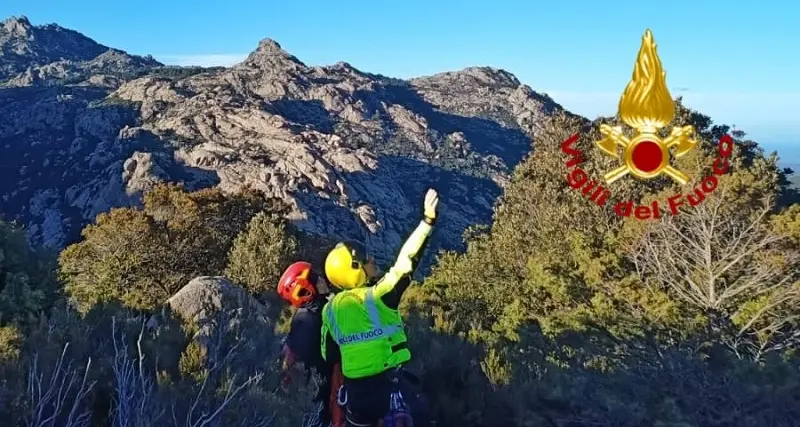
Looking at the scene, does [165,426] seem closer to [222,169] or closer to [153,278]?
[153,278]

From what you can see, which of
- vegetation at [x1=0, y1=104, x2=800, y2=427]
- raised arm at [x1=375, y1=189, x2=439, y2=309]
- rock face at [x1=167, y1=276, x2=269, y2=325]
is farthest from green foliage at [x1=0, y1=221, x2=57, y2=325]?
raised arm at [x1=375, y1=189, x2=439, y2=309]

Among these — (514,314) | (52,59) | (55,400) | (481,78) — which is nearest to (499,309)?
(514,314)

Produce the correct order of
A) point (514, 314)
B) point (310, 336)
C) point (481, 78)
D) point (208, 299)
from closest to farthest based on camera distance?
point (310, 336) → point (208, 299) → point (514, 314) → point (481, 78)

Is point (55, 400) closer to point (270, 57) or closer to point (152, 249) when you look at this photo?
point (152, 249)

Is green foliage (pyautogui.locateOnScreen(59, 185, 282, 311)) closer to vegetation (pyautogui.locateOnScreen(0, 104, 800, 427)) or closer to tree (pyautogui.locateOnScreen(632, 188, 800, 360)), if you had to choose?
vegetation (pyautogui.locateOnScreen(0, 104, 800, 427))

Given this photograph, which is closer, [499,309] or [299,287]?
[299,287]

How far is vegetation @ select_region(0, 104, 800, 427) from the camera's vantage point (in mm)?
4371

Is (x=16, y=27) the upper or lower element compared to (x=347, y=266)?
upper

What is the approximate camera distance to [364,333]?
187 inches

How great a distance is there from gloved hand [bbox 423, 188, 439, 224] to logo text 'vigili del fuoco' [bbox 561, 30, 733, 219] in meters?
5.26

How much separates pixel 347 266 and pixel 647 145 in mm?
8166

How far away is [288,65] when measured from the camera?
117875mm

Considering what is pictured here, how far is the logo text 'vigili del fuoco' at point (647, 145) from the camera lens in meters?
8.61

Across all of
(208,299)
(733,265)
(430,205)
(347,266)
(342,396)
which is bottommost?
(208,299)
